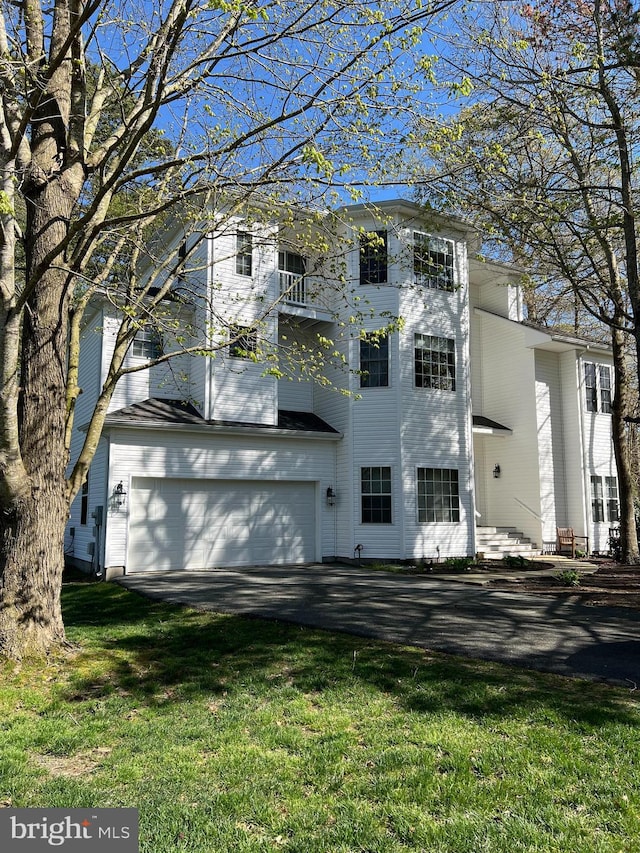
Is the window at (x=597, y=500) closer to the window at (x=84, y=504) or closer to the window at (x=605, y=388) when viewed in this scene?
the window at (x=605, y=388)

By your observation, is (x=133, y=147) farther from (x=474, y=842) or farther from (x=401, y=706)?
(x=474, y=842)

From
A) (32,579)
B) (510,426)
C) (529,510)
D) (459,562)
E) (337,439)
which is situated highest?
(510,426)

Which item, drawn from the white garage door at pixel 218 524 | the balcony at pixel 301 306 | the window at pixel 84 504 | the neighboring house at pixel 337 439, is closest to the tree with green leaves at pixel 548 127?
the neighboring house at pixel 337 439

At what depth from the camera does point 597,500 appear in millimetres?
19000

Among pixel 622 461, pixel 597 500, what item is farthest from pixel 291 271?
pixel 597 500

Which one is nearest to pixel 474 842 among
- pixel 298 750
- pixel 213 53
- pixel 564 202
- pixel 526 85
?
pixel 298 750

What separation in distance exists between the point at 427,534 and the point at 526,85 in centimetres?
1039

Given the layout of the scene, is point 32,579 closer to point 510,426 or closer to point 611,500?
point 510,426

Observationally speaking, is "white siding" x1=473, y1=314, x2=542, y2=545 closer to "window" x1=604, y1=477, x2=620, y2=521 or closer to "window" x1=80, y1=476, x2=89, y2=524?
"window" x1=604, y1=477, x2=620, y2=521

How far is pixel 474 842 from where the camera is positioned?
294 cm

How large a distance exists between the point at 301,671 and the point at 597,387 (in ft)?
55.9

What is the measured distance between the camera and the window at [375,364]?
16.1m

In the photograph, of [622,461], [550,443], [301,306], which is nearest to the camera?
[622,461]

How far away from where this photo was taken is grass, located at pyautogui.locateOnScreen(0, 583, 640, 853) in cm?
309
